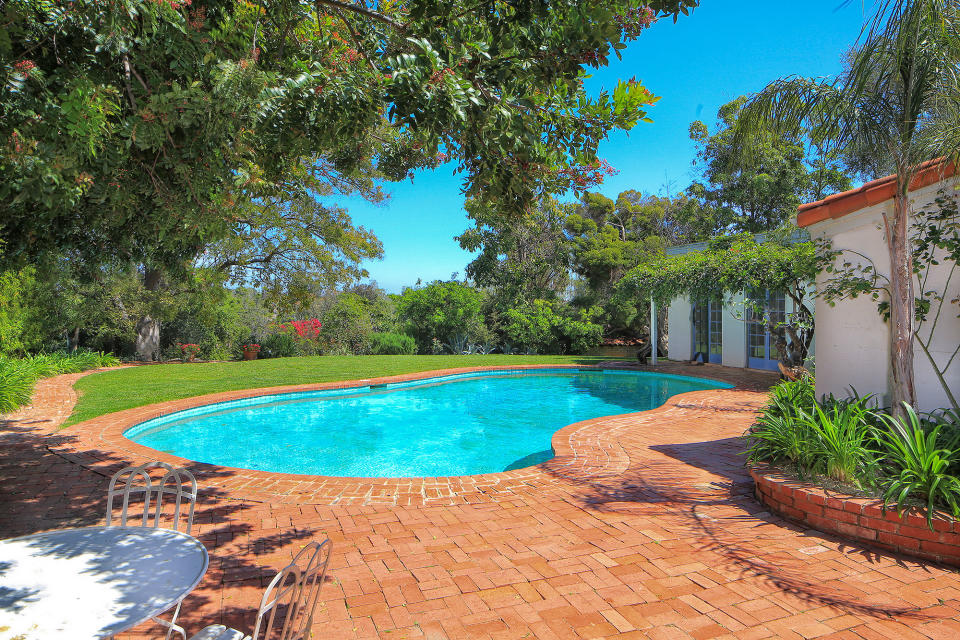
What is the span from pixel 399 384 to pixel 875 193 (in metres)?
11.1

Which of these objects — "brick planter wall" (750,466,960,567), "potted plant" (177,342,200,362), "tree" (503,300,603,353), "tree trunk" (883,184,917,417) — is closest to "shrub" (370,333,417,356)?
"tree" (503,300,603,353)

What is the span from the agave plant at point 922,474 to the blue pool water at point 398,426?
462 cm

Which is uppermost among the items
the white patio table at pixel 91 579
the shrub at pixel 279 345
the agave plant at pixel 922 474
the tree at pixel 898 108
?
the tree at pixel 898 108

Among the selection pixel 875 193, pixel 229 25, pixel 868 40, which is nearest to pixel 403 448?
pixel 229 25

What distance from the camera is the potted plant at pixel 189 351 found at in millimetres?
17484

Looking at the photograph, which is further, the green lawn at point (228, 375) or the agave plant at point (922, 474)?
the green lawn at point (228, 375)

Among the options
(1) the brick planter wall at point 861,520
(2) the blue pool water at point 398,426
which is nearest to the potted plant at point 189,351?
(2) the blue pool water at point 398,426

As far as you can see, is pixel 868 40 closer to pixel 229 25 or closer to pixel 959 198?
pixel 959 198

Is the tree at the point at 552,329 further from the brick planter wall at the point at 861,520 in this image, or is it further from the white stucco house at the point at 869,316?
the brick planter wall at the point at 861,520

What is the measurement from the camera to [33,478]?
5.14 metres

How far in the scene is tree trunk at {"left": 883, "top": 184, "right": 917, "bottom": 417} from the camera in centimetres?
429

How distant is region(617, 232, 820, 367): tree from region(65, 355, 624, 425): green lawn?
569 centimetres

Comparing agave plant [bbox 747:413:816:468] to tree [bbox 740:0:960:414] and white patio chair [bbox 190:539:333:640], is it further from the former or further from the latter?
white patio chair [bbox 190:539:333:640]

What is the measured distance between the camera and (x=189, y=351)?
57.4ft
